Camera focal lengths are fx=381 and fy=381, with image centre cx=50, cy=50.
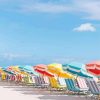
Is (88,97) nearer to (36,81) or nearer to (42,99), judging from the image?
(42,99)

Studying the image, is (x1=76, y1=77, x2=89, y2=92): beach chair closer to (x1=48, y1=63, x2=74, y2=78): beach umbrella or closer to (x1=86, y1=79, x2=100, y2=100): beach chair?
(x1=86, y1=79, x2=100, y2=100): beach chair

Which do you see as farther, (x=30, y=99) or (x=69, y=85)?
(x=69, y=85)

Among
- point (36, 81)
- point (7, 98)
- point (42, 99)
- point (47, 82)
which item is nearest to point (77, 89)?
point (42, 99)

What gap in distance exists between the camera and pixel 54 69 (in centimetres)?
1997

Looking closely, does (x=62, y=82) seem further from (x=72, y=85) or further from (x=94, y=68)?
(x=94, y=68)

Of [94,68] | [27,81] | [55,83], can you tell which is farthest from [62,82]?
[27,81]

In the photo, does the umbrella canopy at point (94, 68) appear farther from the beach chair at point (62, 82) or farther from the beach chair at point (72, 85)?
the beach chair at point (62, 82)

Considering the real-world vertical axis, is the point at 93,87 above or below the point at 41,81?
below

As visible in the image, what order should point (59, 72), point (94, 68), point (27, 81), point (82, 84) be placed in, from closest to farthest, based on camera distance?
point (94, 68) < point (82, 84) < point (59, 72) < point (27, 81)

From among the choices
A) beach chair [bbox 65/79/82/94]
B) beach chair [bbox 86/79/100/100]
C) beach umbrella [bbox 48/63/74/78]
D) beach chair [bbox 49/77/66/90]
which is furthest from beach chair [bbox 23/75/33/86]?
beach chair [bbox 86/79/100/100]

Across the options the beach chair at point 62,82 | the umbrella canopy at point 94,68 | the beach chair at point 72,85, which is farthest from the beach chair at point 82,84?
the beach chair at point 62,82

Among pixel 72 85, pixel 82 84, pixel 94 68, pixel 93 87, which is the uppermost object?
pixel 94 68

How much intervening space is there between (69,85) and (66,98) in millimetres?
693

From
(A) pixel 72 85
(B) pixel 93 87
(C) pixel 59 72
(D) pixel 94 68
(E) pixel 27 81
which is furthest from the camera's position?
(E) pixel 27 81
